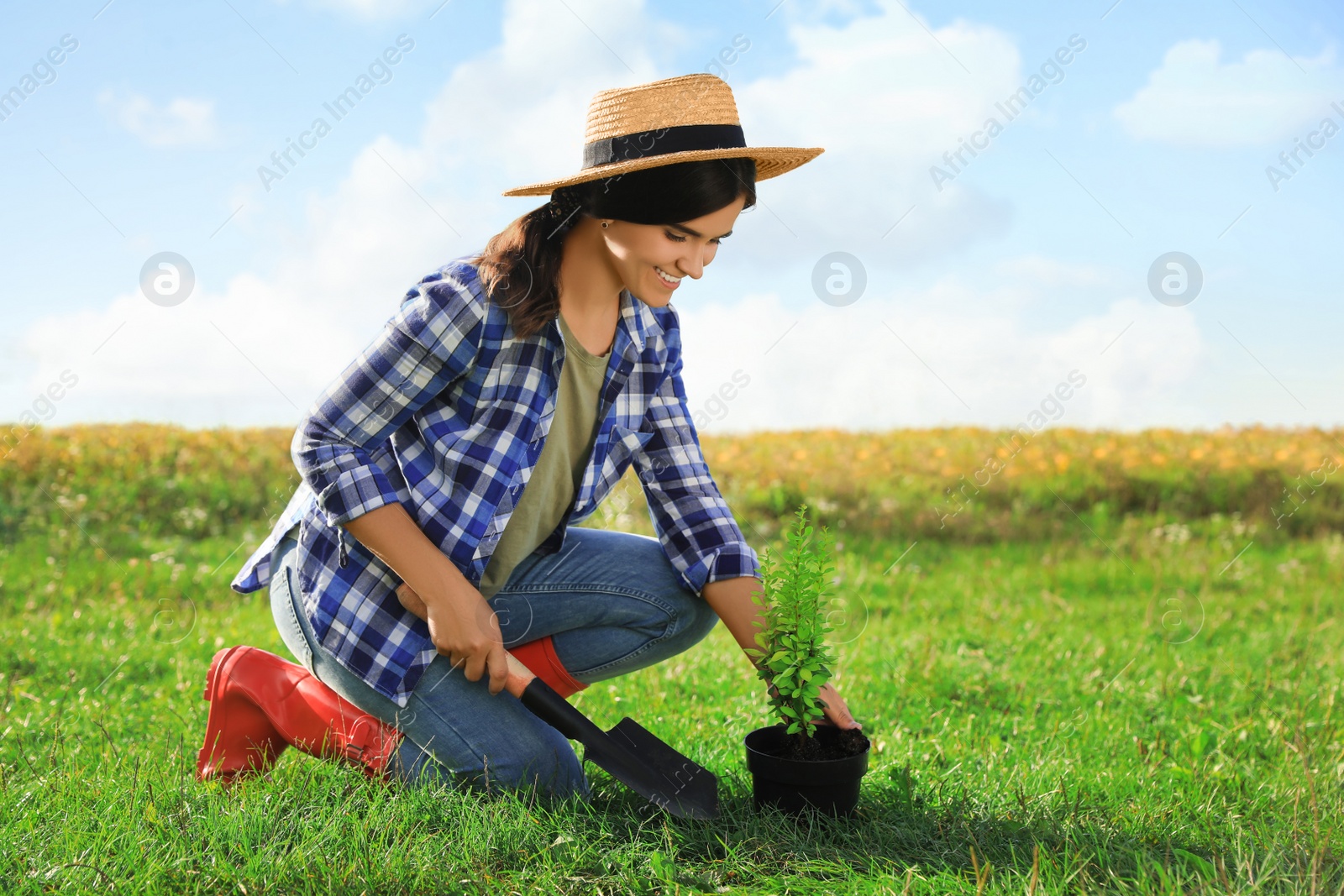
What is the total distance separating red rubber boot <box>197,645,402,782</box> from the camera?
106 inches

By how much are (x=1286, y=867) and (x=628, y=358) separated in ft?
6.37

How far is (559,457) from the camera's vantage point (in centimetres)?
277

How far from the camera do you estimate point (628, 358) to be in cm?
280

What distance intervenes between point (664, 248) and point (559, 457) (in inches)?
25.9

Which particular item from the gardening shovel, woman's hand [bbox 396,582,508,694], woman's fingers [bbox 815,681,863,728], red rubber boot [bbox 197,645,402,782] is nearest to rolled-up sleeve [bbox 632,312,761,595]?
woman's fingers [bbox 815,681,863,728]

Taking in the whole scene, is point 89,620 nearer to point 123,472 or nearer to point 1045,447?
point 123,472

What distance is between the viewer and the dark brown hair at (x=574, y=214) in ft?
7.95

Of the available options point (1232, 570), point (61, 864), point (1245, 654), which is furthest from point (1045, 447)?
point (61, 864)

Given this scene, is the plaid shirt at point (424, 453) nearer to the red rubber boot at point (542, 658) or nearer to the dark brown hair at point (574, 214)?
the dark brown hair at point (574, 214)

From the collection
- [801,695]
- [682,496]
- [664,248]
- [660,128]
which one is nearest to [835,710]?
[801,695]

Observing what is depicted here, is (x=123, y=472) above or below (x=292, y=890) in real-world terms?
below

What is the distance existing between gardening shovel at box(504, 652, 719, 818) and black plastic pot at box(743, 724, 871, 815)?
0.44 ft

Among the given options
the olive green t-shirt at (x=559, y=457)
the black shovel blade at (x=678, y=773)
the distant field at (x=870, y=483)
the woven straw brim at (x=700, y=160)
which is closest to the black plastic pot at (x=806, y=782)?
the black shovel blade at (x=678, y=773)

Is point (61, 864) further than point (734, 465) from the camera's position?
No
